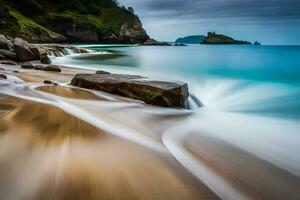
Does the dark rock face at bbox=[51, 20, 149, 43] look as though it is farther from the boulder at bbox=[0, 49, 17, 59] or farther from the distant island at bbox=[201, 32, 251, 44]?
the distant island at bbox=[201, 32, 251, 44]

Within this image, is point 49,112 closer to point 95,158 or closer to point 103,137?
point 103,137

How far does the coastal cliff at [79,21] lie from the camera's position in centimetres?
7093

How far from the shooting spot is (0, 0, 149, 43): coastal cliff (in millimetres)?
70925

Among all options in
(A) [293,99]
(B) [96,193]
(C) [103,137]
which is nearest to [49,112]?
(C) [103,137]

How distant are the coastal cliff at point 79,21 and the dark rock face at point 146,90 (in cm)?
5104

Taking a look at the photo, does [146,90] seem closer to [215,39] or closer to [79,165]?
[79,165]

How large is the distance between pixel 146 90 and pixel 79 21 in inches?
2956

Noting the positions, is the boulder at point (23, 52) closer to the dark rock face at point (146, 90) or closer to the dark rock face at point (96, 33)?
the dark rock face at point (146, 90)

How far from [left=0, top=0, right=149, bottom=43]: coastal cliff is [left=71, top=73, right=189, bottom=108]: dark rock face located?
5104cm

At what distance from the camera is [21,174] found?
127 inches

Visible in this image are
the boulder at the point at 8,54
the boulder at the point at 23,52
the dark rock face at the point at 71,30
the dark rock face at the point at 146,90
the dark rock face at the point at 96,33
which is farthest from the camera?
the dark rock face at the point at 96,33

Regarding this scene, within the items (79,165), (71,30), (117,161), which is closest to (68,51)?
(117,161)

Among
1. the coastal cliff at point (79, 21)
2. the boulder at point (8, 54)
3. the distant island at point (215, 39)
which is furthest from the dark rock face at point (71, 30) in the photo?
the distant island at point (215, 39)

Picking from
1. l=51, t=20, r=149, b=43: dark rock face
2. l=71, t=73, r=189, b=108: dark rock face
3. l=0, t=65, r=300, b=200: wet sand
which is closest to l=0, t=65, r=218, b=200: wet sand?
l=0, t=65, r=300, b=200: wet sand
